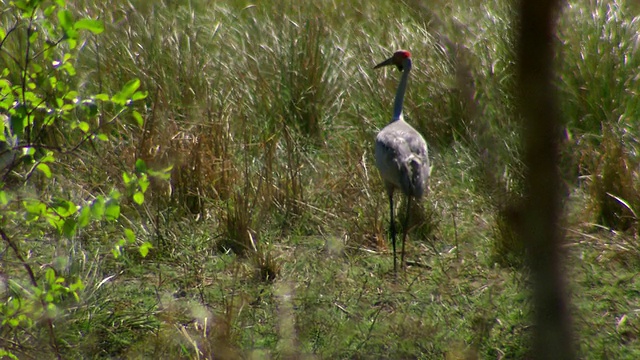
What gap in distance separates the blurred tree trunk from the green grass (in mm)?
1811

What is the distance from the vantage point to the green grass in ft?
13.4

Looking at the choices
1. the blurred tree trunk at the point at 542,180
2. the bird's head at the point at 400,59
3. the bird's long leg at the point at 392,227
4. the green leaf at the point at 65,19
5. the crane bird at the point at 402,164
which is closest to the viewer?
the blurred tree trunk at the point at 542,180

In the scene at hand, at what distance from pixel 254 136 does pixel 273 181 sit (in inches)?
36.4

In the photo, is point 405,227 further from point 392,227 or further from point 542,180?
point 542,180

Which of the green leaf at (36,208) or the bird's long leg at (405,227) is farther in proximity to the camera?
the bird's long leg at (405,227)

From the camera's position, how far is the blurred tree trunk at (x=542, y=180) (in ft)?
2.76

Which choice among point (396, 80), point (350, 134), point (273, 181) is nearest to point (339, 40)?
point (396, 80)

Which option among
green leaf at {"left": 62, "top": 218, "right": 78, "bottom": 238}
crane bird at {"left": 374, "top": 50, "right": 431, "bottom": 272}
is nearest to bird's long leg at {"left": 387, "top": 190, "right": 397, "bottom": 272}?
crane bird at {"left": 374, "top": 50, "right": 431, "bottom": 272}

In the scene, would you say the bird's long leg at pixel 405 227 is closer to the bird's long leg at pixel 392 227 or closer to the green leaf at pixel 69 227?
the bird's long leg at pixel 392 227

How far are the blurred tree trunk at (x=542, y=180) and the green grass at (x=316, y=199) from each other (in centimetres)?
181

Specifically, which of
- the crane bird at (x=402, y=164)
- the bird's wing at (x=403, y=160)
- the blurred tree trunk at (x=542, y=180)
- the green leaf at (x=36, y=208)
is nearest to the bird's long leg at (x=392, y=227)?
the crane bird at (x=402, y=164)

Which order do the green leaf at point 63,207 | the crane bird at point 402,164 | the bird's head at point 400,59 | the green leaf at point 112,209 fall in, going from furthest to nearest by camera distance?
the bird's head at point 400,59 < the crane bird at point 402,164 < the green leaf at point 63,207 < the green leaf at point 112,209

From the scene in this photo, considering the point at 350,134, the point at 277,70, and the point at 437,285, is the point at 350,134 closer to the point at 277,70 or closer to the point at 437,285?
the point at 277,70

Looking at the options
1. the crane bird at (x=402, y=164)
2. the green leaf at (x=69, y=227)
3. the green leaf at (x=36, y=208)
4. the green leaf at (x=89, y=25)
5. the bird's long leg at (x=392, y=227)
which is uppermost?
the green leaf at (x=89, y=25)
